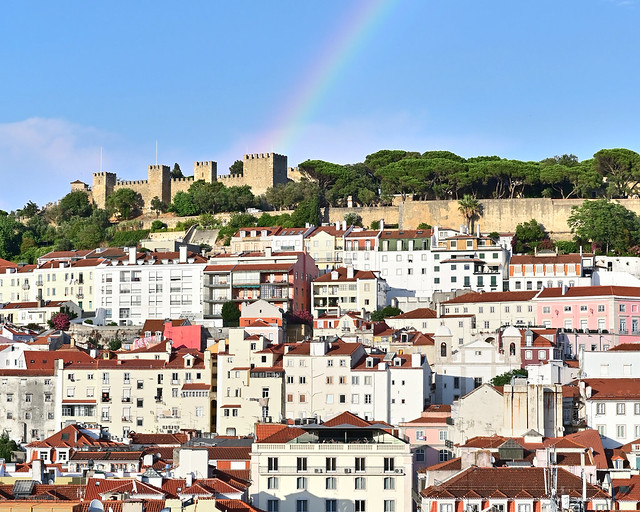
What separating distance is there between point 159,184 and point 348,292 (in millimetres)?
43642

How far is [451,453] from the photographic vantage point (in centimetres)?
5550

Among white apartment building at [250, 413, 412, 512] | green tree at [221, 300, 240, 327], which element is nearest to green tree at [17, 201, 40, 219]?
green tree at [221, 300, 240, 327]

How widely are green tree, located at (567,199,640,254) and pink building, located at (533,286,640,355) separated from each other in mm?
17489

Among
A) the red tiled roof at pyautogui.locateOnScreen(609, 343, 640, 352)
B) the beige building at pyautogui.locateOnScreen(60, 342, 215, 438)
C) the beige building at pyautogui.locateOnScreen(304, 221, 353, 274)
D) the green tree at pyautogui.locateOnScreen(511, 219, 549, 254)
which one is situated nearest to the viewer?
the red tiled roof at pyautogui.locateOnScreen(609, 343, 640, 352)

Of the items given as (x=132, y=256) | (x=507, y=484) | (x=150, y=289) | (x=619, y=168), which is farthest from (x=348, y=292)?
(x=507, y=484)

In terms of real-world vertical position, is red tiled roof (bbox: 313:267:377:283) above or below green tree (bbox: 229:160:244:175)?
below

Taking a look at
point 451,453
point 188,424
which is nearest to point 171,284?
point 188,424

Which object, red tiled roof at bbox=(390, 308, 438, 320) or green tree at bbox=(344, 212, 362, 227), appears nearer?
red tiled roof at bbox=(390, 308, 438, 320)

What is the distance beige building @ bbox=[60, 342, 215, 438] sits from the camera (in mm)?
68500

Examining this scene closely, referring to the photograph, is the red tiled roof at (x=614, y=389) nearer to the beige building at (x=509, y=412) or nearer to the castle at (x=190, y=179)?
the beige building at (x=509, y=412)

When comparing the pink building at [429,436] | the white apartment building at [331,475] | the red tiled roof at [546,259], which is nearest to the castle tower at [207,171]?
the red tiled roof at [546,259]

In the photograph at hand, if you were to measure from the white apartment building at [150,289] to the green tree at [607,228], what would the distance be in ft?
88.3

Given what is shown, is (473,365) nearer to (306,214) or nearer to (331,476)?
(331,476)

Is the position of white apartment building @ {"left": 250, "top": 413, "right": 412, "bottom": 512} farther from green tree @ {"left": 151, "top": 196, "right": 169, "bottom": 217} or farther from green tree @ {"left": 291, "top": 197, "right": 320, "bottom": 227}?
green tree @ {"left": 151, "top": 196, "right": 169, "bottom": 217}
